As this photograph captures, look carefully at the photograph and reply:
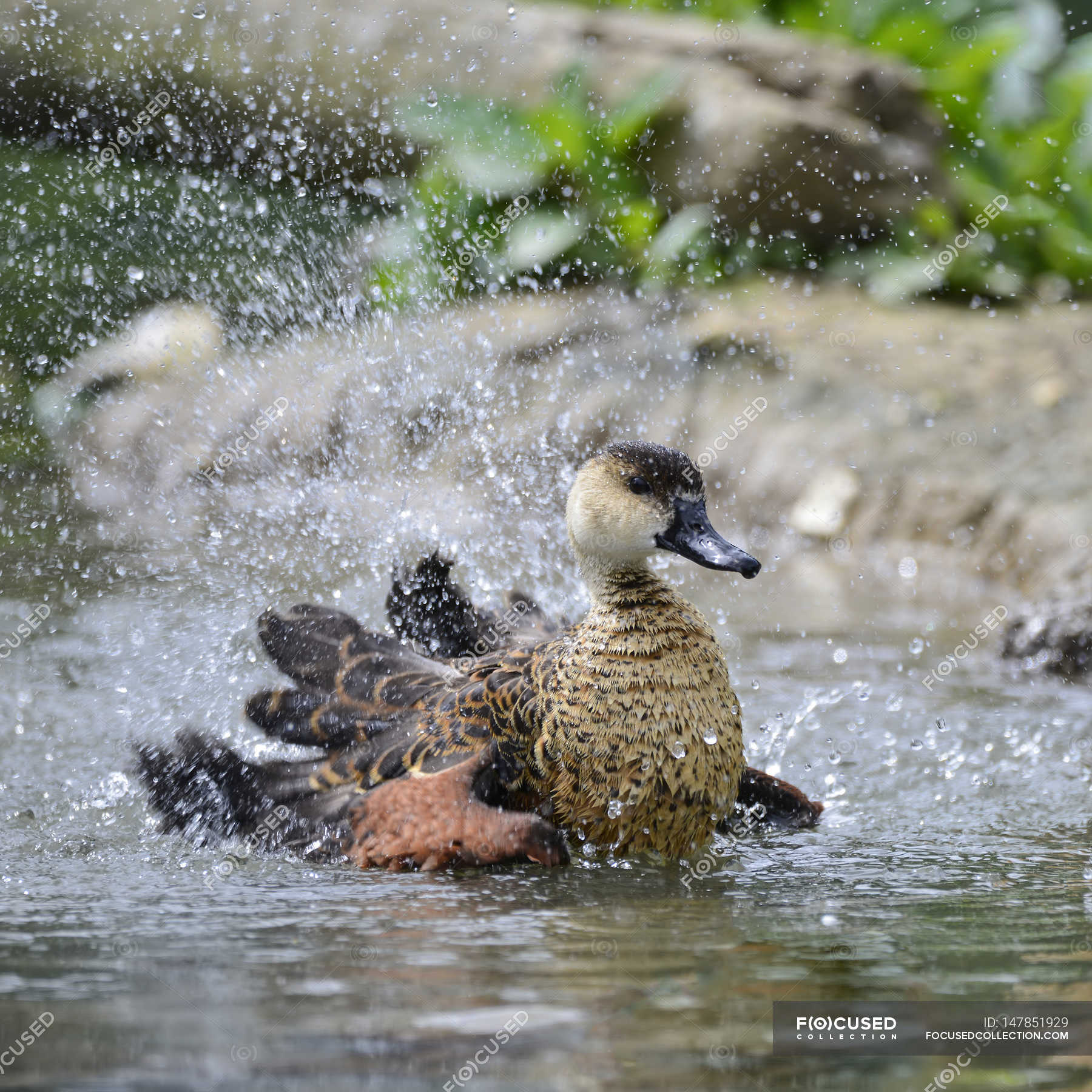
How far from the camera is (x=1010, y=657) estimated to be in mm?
5902

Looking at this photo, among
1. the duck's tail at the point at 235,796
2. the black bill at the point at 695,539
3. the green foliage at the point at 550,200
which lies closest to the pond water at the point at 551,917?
the duck's tail at the point at 235,796

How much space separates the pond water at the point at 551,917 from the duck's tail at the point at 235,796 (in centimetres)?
10

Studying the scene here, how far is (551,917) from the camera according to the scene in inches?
122

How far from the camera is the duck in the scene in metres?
3.55

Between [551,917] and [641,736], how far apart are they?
2.06ft

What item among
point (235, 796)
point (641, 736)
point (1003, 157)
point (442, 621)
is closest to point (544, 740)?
point (641, 736)

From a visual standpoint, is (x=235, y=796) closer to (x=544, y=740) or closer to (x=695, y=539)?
(x=544, y=740)

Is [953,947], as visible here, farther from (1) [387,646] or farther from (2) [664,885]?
(1) [387,646]

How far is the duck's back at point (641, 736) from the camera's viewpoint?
140 inches

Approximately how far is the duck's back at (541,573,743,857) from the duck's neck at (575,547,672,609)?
4 centimetres

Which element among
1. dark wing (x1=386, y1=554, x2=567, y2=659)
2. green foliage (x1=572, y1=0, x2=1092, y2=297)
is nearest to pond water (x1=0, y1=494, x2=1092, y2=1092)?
dark wing (x1=386, y1=554, x2=567, y2=659)

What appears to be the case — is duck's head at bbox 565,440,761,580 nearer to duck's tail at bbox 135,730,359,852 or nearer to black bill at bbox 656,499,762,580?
black bill at bbox 656,499,762,580

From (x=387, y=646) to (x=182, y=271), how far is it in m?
6.66

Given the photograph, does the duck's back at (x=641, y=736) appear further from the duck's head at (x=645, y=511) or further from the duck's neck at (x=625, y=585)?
the duck's head at (x=645, y=511)
